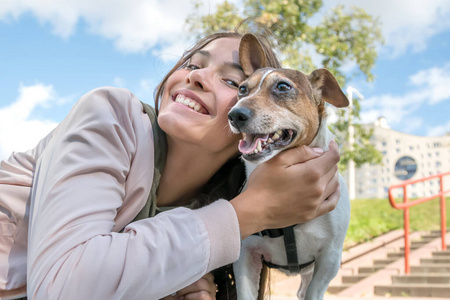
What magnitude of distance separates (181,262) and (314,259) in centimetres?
86

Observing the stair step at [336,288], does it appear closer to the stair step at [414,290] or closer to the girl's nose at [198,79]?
the stair step at [414,290]

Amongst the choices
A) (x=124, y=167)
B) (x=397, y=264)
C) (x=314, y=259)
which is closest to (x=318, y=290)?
(x=314, y=259)

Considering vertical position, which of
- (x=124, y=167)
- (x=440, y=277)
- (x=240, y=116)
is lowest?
(x=440, y=277)

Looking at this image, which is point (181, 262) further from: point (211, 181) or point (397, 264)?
point (397, 264)

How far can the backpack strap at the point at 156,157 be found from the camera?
177cm

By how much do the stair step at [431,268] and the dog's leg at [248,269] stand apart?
16.4 feet

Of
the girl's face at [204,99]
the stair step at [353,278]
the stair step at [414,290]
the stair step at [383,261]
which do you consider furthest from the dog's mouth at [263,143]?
the stair step at [383,261]

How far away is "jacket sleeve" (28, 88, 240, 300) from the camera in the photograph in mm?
1285

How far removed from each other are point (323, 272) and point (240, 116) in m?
0.78

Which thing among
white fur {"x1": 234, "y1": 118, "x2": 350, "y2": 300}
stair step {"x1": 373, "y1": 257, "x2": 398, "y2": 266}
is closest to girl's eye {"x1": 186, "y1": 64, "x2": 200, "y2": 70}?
white fur {"x1": 234, "y1": 118, "x2": 350, "y2": 300}

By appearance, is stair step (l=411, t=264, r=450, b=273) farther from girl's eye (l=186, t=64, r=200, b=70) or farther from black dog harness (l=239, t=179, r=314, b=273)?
girl's eye (l=186, t=64, r=200, b=70)

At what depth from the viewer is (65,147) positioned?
1.48 metres

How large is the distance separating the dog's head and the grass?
20.1 feet

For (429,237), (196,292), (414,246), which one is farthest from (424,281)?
(196,292)
